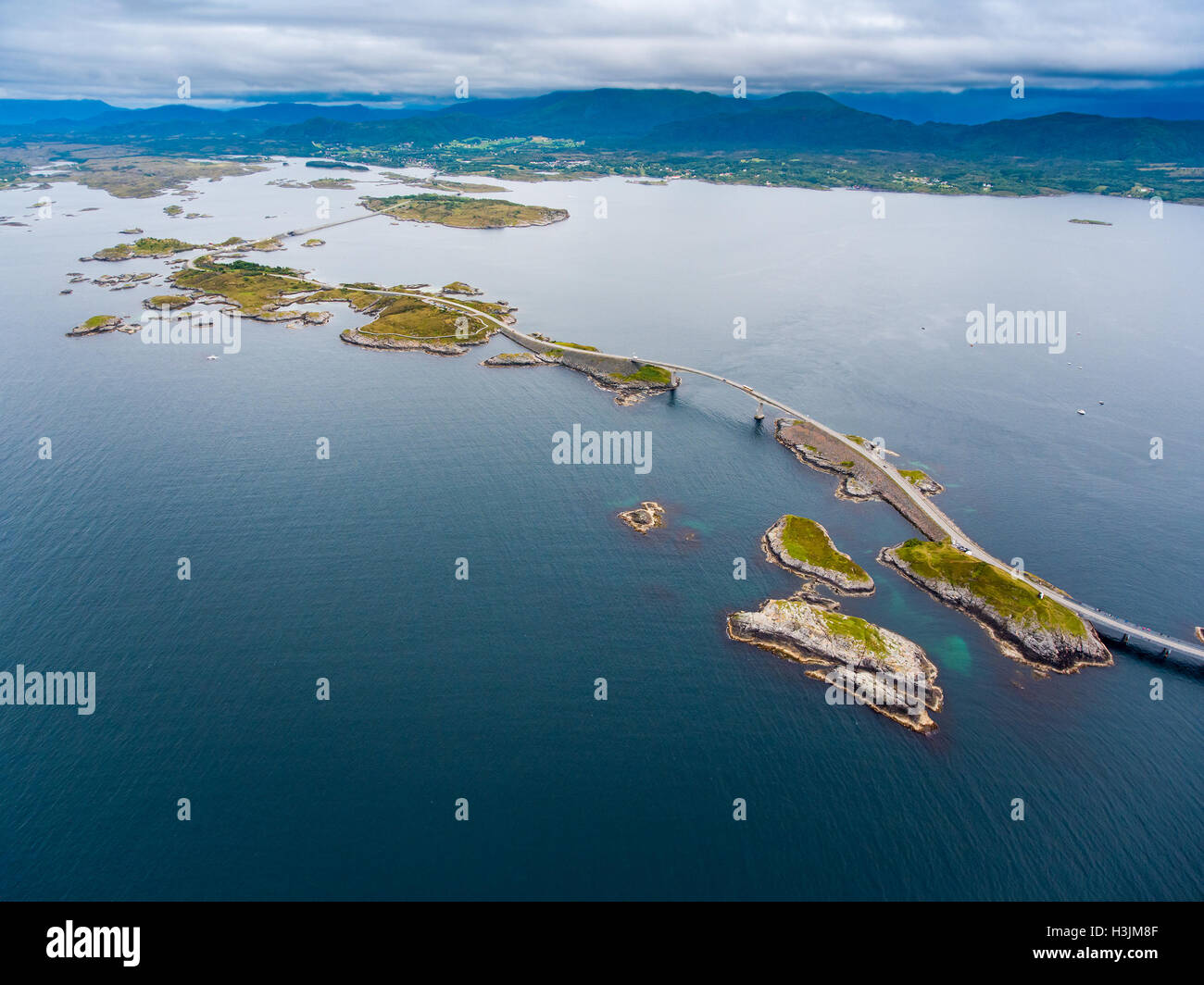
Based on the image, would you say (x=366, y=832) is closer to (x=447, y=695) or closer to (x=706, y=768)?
(x=447, y=695)

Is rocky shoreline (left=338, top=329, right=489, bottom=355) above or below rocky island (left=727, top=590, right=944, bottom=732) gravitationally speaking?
above

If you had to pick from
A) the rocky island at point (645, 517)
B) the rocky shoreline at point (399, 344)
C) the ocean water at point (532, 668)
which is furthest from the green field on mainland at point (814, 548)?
the rocky shoreline at point (399, 344)

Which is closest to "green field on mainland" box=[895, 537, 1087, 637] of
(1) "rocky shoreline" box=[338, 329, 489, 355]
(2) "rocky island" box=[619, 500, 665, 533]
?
(2) "rocky island" box=[619, 500, 665, 533]

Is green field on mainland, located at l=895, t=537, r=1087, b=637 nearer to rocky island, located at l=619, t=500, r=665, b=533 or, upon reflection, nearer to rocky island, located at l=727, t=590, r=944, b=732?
rocky island, located at l=727, t=590, r=944, b=732

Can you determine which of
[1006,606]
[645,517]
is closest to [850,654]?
[1006,606]

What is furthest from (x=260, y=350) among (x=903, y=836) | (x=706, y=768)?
(x=903, y=836)

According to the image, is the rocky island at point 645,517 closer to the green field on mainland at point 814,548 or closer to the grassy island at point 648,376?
the green field on mainland at point 814,548

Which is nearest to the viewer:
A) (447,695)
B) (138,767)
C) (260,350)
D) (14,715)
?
(138,767)
